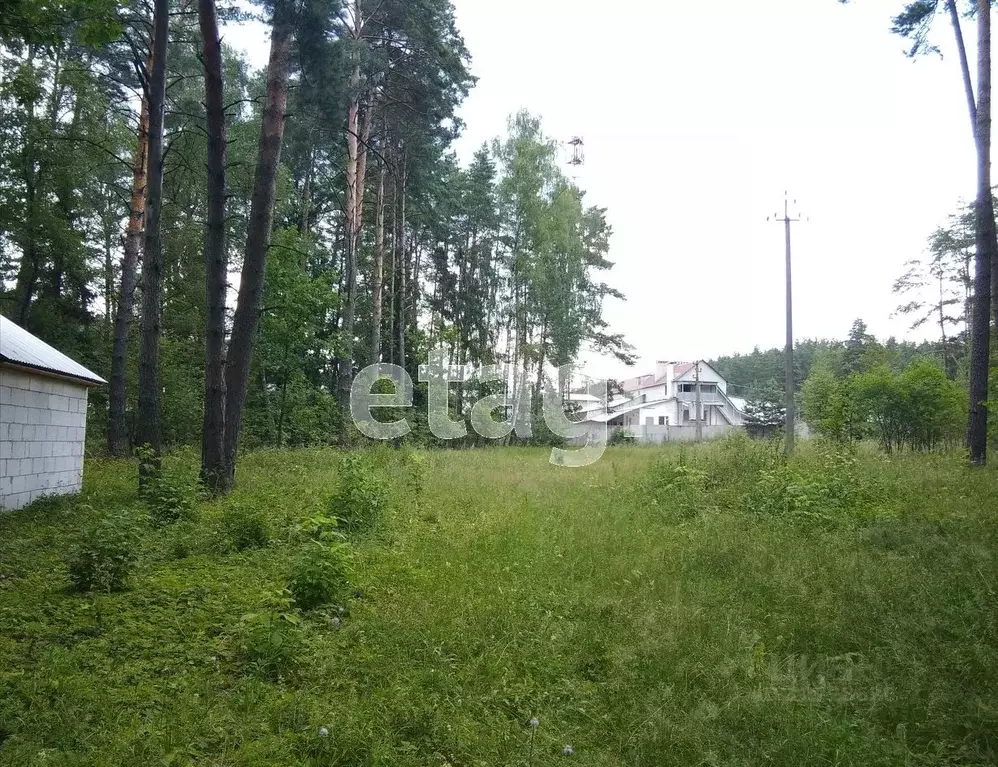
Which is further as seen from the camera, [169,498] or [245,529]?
[169,498]

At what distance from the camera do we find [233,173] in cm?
1809

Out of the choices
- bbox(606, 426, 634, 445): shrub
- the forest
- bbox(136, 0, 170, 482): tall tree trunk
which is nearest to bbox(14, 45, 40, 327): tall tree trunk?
the forest

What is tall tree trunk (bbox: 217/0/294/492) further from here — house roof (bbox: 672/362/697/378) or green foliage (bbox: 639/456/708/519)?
house roof (bbox: 672/362/697/378)

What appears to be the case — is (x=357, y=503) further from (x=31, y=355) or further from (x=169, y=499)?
(x=31, y=355)

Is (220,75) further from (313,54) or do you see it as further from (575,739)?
(575,739)

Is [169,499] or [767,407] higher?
[767,407]

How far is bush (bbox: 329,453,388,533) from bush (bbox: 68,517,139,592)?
2.23m

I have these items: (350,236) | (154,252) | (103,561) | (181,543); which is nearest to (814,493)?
(181,543)

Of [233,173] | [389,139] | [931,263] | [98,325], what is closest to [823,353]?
[931,263]

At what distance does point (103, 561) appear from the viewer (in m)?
4.26

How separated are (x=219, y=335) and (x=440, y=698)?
6.97 meters

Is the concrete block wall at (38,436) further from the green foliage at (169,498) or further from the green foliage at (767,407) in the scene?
the green foliage at (767,407)

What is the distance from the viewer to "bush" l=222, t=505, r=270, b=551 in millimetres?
5559

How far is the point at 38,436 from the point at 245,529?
472 centimetres
